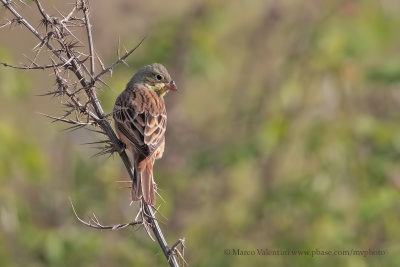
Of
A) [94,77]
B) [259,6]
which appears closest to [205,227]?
[259,6]

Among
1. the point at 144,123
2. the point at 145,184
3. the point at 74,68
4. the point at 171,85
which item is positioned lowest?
the point at 145,184

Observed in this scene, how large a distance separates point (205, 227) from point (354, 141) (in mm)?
1889

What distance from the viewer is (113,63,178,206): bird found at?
4484 mm

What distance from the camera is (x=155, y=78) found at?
5852 mm

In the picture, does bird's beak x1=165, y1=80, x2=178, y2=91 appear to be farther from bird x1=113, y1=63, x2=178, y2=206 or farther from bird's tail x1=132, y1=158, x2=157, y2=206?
bird's tail x1=132, y1=158, x2=157, y2=206

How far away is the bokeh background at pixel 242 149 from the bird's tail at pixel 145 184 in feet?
4.19

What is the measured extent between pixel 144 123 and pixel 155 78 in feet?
2.91

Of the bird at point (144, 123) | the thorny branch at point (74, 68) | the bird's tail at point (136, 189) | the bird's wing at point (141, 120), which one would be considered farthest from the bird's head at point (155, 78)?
the thorny branch at point (74, 68)

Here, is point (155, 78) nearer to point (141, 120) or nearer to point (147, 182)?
point (141, 120)

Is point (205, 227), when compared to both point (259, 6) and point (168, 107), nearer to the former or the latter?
point (168, 107)

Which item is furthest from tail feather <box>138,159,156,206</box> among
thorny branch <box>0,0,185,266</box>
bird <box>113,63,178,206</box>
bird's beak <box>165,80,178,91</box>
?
bird's beak <box>165,80,178,91</box>

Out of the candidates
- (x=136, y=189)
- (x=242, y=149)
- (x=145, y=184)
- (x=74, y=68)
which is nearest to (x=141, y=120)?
(x=145, y=184)

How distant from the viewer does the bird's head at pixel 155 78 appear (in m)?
5.80

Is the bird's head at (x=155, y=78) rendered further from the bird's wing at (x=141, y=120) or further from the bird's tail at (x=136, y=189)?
the bird's tail at (x=136, y=189)
